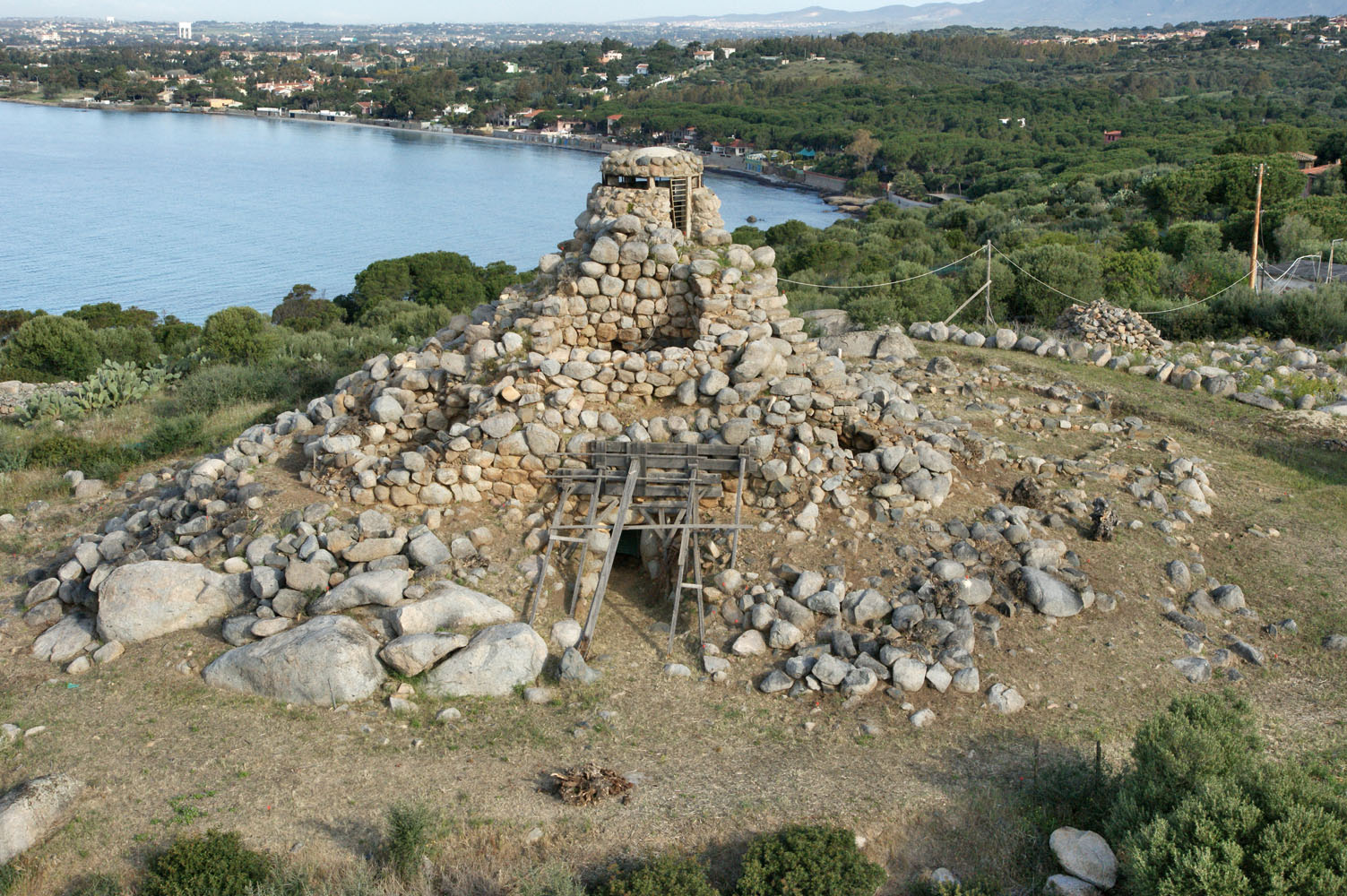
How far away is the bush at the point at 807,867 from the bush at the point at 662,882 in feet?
0.83

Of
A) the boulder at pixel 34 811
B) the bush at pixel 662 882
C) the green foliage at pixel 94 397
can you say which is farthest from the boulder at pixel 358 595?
the green foliage at pixel 94 397

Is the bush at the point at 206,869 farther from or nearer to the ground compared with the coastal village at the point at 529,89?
nearer to the ground

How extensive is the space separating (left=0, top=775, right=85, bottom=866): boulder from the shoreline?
76.9 metres

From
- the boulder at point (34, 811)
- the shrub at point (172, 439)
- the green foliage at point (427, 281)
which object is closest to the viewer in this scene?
the boulder at point (34, 811)

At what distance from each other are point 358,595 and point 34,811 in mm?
2672

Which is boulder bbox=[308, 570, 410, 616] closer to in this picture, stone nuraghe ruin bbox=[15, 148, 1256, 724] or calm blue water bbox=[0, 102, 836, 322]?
stone nuraghe ruin bbox=[15, 148, 1256, 724]

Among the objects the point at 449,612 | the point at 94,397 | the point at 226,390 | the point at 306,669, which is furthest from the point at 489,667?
the point at 94,397

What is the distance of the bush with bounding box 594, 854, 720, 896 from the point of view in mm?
5207

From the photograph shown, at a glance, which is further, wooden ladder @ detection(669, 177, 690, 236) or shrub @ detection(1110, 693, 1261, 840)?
wooden ladder @ detection(669, 177, 690, 236)

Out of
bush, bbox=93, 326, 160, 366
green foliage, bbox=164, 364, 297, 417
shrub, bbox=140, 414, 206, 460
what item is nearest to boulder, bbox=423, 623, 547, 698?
shrub, bbox=140, 414, 206, 460

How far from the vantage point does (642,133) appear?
4080 inches

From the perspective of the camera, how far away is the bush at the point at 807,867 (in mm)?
5277

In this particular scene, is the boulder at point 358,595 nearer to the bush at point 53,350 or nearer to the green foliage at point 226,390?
the green foliage at point 226,390

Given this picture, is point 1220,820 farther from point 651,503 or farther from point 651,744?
point 651,503
